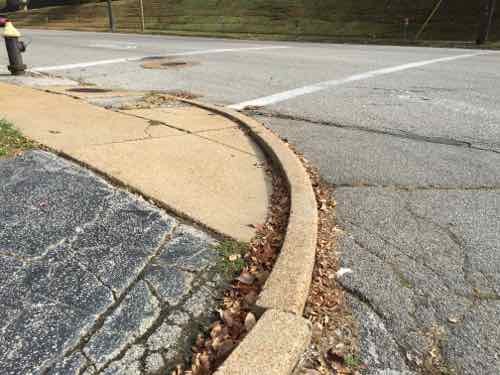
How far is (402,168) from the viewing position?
4102mm

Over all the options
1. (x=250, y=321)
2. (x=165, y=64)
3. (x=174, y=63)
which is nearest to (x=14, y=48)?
(x=165, y=64)

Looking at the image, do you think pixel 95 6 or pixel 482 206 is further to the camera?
pixel 95 6

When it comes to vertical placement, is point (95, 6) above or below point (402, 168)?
above

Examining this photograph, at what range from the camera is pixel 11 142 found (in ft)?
13.6

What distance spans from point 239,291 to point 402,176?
227 cm

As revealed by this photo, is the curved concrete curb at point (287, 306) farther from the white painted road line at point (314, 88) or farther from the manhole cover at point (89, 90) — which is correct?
the manhole cover at point (89, 90)

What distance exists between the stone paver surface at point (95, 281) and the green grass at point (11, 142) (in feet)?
2.20

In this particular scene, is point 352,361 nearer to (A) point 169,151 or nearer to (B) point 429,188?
(B) point 429,188

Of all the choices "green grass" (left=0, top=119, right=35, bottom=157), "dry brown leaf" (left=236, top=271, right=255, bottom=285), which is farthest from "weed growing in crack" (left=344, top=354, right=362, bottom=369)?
"green grass" (left=0, top=119, right=35, bottom=157)

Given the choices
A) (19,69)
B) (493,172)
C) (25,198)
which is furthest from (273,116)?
(19,69)

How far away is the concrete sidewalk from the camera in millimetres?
3205

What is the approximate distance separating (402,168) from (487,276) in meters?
1.74

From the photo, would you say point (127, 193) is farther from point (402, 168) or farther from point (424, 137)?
point (424, 137)

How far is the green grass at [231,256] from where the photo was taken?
250 cm
